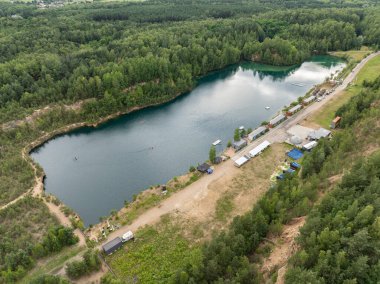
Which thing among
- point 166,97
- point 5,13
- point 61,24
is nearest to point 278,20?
point 166,97

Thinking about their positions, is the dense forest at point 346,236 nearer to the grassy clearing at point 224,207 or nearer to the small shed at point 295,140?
the grassy clearing at point 224,207

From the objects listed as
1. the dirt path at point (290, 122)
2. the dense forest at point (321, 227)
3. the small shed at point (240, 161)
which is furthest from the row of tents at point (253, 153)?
the dense forest at point (321, 227)

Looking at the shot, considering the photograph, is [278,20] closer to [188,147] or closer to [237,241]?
[188,147]

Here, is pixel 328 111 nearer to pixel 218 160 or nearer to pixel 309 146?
pixel 309 146

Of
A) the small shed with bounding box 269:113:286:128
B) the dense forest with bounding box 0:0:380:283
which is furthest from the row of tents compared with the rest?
the dense forest with bounding box 0:0:380:283

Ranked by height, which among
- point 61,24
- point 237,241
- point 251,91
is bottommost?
point 251,91

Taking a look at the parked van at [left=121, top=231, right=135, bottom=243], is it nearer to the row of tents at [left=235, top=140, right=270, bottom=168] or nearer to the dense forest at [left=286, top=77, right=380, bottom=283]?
the dense forest at [left=286, top=77, right=380, bottom=283]
